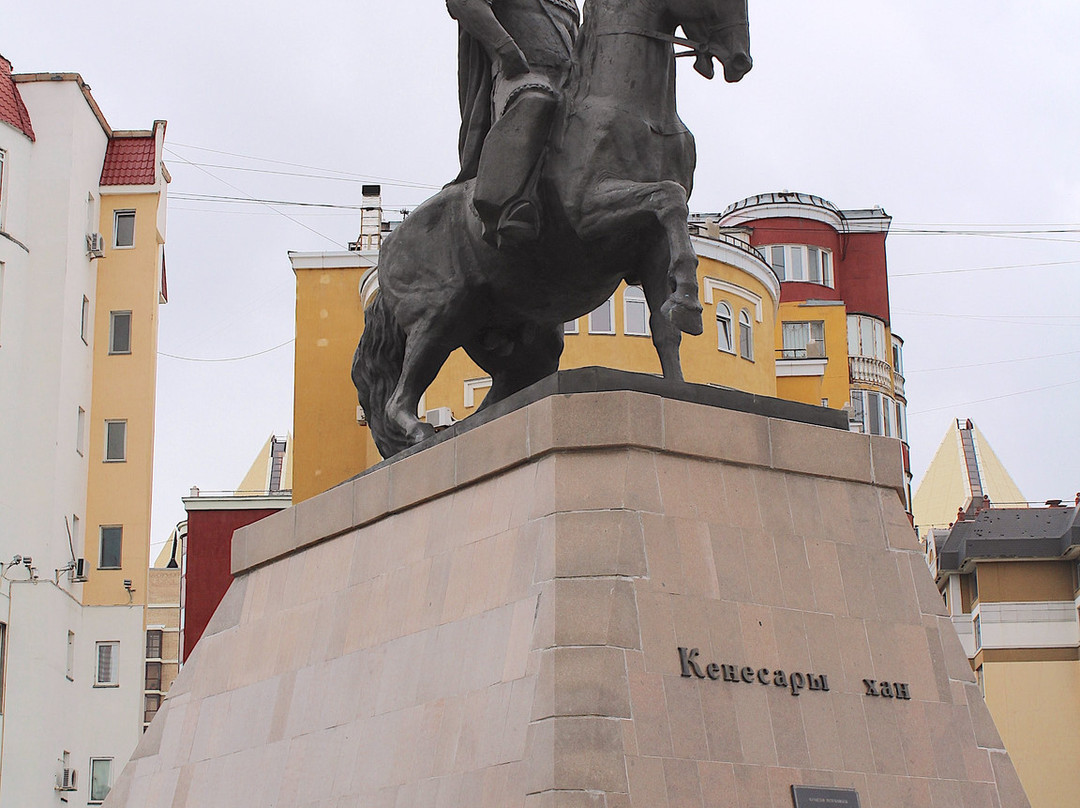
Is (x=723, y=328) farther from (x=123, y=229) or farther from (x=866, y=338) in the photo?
(x=866, y=338)

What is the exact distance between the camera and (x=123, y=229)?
4334 cm

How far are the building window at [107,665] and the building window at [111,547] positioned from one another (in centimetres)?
181

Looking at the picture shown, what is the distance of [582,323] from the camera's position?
37688 millimetres

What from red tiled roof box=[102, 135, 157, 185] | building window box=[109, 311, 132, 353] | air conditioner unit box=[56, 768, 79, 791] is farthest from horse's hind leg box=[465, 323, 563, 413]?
red tiled roof box=[102, 135, 157, 185]

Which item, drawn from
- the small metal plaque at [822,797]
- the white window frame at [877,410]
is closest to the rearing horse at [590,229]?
the small metal plaque at [822,797]

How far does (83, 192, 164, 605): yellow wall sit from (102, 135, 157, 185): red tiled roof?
407 millimetres

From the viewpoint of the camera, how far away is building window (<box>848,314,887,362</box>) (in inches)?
2237

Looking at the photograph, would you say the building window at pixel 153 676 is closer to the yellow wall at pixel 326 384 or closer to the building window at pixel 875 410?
the yellow wall at pixel 326 384

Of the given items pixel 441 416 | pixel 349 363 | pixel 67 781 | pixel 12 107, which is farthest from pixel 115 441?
pixel 441 416

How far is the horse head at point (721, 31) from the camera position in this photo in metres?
11.0

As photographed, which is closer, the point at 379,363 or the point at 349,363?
the point at 379,363

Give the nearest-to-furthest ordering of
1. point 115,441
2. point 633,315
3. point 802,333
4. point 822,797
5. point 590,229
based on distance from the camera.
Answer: point 822,797 < point 590,229 < point 633,315 < point 115,441 < point 802,333

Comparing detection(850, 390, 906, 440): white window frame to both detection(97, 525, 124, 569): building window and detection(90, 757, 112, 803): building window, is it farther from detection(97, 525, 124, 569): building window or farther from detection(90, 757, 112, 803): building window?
detection(90, 757, 112, 803): building window

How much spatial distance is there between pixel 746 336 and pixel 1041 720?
1491cm
